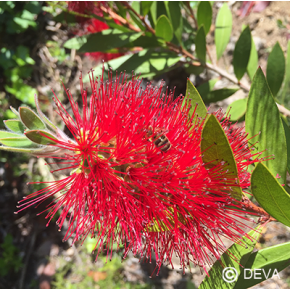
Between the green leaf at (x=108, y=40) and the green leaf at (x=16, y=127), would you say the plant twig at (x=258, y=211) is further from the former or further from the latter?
the green leaf at (x=108, y=40)

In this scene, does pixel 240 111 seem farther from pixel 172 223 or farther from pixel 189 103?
pixel 172 223

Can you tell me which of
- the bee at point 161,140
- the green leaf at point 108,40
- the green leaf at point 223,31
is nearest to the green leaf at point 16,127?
the bee at point 161,140

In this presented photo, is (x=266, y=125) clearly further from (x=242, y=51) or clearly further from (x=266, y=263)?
(x=242, y=51)

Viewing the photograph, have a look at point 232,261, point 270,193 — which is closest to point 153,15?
point 270,193

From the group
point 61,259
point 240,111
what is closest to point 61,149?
point 240,111

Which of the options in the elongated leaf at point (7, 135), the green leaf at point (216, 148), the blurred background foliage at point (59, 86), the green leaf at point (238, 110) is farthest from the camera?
the blurred background foliage at point (59, 86)

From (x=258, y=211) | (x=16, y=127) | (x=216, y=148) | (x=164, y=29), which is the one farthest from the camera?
(x=164, y=29)

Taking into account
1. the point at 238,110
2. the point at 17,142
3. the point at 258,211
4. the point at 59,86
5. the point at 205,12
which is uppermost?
the point at 59,86
